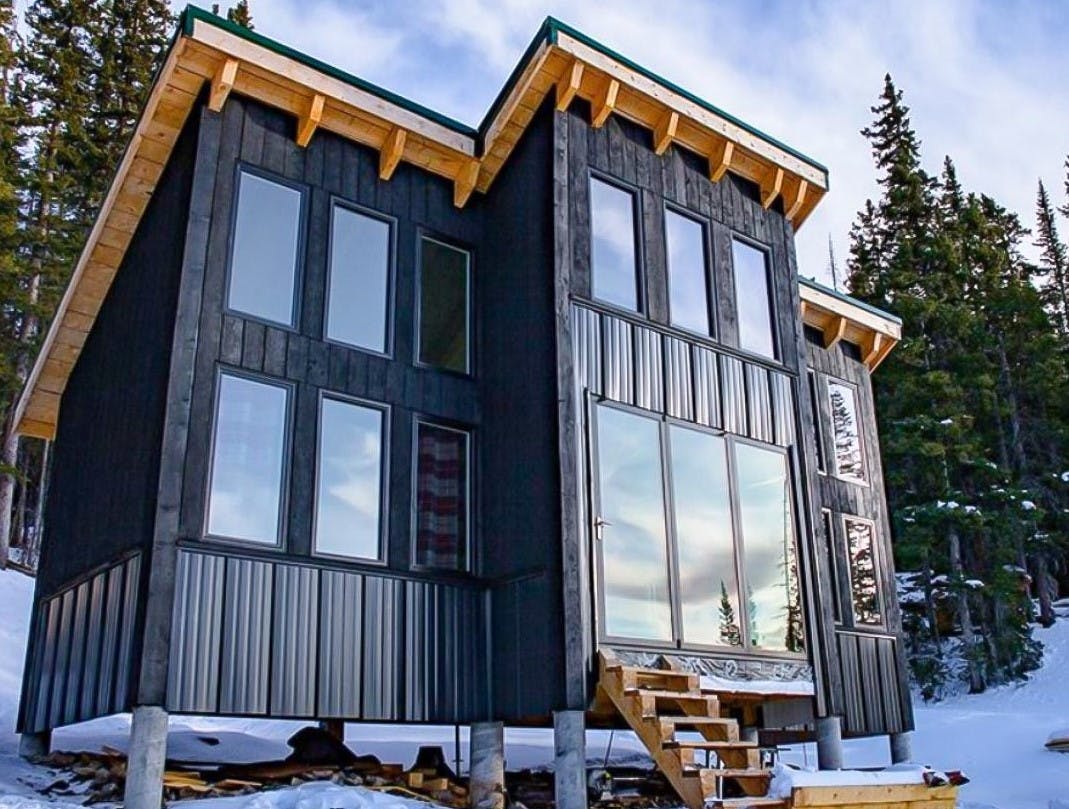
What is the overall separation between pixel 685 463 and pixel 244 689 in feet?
13.8

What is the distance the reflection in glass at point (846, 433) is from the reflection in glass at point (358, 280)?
6561 millimetres

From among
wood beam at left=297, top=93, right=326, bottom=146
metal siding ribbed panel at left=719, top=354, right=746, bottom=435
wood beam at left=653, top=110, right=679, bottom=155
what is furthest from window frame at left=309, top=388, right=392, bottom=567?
wood beam at left=653, top=110, right=679, bottom=155

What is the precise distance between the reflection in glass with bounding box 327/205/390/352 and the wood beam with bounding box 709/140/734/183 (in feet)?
11.8

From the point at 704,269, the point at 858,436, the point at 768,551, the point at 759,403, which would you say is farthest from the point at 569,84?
the point at 858,436

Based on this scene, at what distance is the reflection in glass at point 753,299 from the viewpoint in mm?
9844

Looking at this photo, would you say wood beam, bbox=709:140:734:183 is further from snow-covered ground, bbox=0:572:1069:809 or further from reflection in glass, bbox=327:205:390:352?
snow-covered ground, bbox=0:572:1069:809

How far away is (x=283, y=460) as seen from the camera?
26.0 ft

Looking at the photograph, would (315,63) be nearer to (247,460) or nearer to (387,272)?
(387,272)

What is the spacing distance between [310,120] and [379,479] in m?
3.34

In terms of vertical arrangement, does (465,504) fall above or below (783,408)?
below

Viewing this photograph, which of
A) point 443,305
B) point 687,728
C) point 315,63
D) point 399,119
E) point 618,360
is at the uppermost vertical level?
point 315,63

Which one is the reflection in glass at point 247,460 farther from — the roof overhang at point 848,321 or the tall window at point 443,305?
the roof overhang at point 848,321

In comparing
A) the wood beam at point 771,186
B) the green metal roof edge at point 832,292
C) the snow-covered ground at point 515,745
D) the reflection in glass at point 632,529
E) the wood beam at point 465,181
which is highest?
the wood beam at point 771,186

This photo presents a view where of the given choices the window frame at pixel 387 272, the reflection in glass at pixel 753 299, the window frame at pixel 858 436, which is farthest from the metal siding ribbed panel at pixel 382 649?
the window frame at pixel 858 436
